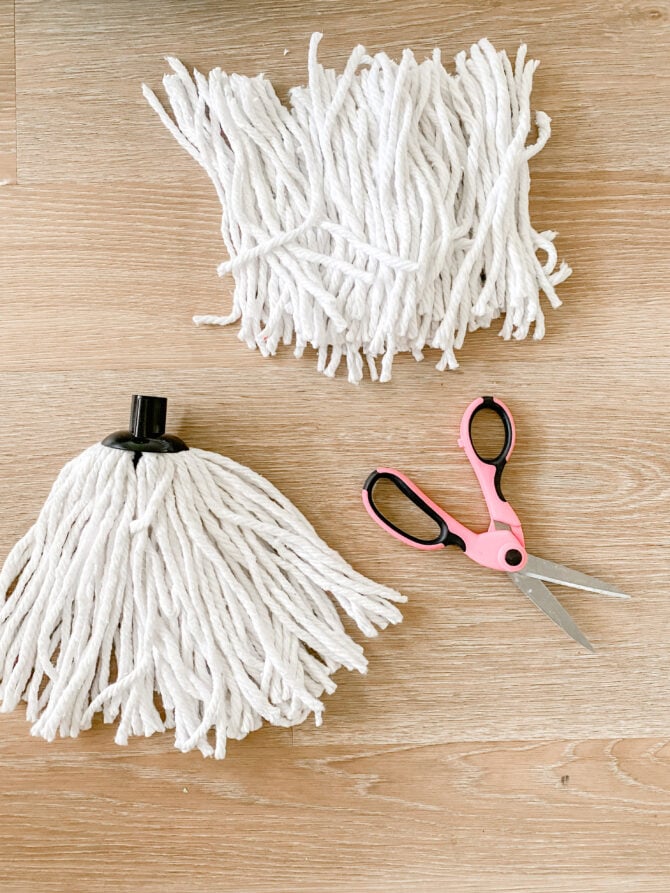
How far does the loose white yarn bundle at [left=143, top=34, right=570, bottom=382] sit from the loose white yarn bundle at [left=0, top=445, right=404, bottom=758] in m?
0.16

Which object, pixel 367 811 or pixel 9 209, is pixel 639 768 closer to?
pixel 367 811

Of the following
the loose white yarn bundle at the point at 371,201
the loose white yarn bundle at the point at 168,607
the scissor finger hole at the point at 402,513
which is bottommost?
the loose white yarn bundle at the point at 168,607

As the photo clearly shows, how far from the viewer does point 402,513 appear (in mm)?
734

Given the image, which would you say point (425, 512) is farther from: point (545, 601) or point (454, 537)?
point (545, 601)

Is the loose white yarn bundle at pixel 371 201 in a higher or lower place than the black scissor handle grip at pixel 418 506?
higher

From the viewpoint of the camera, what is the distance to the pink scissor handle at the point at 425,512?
70 cm

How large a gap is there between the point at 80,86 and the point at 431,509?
0.51 m

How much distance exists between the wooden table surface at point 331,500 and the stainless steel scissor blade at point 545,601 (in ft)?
0.07

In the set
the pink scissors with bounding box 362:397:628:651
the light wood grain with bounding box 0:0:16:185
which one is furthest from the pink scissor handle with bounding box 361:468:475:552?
the light wood grain with bounding box 0:0:16:185

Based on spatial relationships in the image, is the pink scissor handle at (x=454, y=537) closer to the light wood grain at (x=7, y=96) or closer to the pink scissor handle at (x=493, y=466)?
the pink scissor handle at (x=493, y=466)

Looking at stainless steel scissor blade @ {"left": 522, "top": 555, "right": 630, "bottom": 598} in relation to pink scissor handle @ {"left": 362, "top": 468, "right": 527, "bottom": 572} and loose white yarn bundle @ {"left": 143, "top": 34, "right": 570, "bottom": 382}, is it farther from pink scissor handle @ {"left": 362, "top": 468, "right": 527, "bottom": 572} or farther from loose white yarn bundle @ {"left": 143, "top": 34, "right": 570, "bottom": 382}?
loose white yarn bundle @ {"left": 143, "top": 34, "right": 570, "bottom": 382}

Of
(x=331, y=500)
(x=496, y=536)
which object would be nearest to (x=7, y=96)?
(x=331, y=500)

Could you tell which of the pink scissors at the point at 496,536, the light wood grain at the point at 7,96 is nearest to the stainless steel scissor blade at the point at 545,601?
the pink scissors at the point at 496,536

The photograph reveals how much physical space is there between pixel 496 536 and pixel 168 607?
11.7 inches
